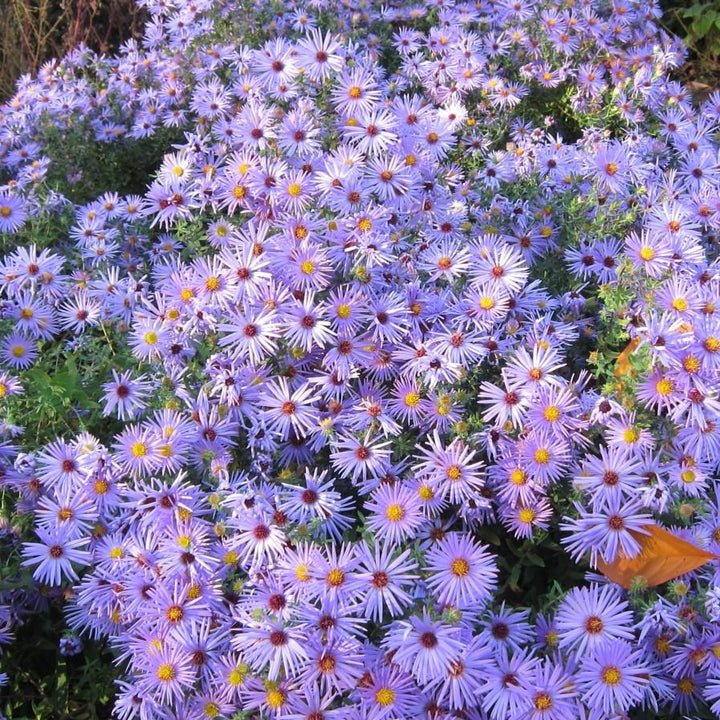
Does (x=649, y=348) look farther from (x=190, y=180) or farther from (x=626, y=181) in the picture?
(x=190, y=180)

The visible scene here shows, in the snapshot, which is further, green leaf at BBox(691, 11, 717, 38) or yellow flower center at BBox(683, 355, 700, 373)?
green leaf at BBox(691, 11, 717, 38)

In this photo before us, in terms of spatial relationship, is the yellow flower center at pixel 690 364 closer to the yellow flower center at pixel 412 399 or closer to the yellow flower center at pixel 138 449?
the yellow flower center at pixel 412 399

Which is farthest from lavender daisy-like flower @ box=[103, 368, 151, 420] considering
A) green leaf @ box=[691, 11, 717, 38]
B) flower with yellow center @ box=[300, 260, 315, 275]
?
green leaf @ box=[691, 11, 717, 38]

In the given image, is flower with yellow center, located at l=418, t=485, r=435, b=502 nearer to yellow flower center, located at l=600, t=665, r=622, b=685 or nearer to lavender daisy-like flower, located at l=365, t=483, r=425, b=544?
lavender daisy-like flower, located at l=365, t=483, r=425, b=544

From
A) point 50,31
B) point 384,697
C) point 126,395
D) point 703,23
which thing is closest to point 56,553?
point 126,395

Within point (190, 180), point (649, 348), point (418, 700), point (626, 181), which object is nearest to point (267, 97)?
point (190, 180)

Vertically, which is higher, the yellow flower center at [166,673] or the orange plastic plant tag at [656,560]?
the yellow flower center at [166,673]

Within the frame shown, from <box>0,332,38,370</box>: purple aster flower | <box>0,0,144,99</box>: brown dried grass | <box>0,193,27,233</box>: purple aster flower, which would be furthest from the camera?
<box>0,0,144,99</box>: brown dried grass

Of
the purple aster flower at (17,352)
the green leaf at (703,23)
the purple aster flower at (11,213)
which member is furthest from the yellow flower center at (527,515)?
the green leaf at (703,23)
